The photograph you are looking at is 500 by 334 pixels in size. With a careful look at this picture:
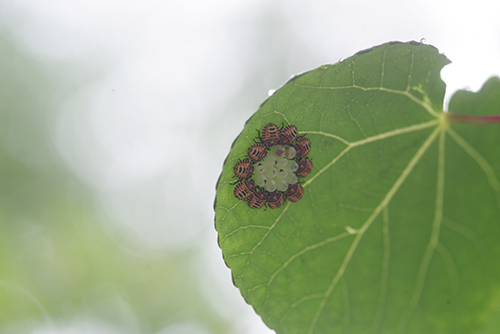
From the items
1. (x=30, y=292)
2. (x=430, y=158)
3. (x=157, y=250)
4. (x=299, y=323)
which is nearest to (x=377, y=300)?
(x=299, y=323)

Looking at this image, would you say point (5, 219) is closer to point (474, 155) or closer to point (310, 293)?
point (310, 293)

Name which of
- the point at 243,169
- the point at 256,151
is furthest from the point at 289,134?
the point at 243,169

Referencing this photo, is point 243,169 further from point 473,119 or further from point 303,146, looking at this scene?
point 473,119

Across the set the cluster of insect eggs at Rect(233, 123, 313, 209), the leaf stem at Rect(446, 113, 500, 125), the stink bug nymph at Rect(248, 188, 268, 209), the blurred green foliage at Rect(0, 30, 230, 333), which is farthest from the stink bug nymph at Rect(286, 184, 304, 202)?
the blurred green foliage at Rect(0, 30, 230, 333)

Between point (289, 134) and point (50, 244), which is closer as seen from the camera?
point (289, 134)

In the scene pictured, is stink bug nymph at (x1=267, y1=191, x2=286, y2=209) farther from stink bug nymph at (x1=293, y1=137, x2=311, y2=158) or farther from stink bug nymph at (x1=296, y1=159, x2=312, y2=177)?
stink bug nymph at (x1=293, y1=137, x2=311, y2=158)

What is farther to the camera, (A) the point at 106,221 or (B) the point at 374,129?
(A) the point at 106,221
